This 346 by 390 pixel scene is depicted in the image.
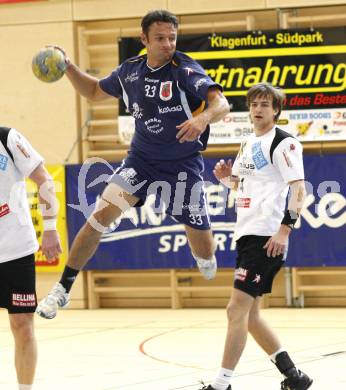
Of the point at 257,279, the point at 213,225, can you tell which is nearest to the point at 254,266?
the point at 257,279

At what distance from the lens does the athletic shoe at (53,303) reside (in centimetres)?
672

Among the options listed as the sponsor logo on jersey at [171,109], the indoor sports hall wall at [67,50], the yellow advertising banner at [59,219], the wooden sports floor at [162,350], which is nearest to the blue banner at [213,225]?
the yellow advertising banner at [59,219]

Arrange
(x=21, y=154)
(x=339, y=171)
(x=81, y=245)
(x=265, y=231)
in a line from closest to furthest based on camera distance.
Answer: (x=21, y=154)
(x=265, y=231)
(x=81, y=245)
(x=339, y=171)

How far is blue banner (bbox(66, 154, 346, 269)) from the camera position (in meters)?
13.2

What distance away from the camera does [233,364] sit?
662cm

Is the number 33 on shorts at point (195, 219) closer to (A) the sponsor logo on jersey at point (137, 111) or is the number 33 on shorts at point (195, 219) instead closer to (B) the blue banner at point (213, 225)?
(A) the sponsor logo on jersey at point (137, 111)

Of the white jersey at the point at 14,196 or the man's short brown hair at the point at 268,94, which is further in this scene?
the man's short brown hair at the point at 268,94

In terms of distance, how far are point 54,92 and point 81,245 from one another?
24.5 feet

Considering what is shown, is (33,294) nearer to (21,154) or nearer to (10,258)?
(10,258)

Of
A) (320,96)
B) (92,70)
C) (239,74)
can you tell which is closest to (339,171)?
(320,96)

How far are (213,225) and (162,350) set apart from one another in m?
4.26

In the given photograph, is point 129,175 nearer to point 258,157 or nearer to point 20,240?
point 258,157

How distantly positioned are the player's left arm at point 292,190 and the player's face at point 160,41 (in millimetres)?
1166

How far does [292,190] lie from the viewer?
6.58m
